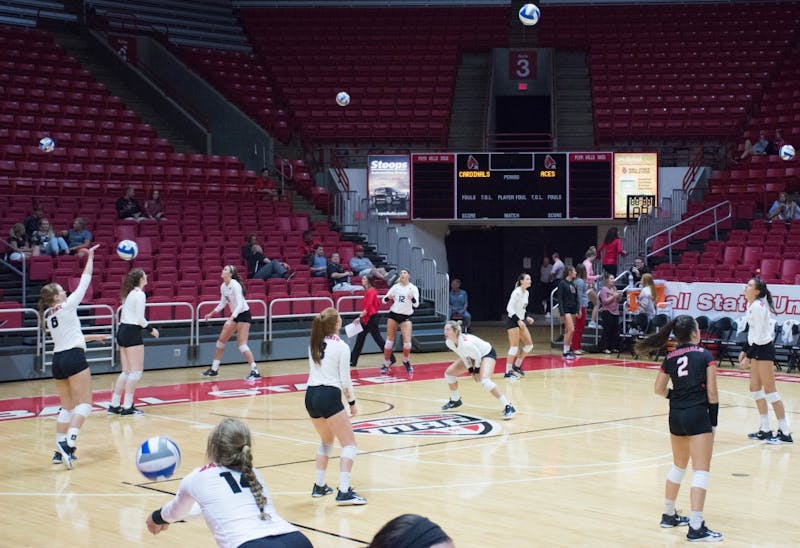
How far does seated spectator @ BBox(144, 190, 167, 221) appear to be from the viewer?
75.6ft

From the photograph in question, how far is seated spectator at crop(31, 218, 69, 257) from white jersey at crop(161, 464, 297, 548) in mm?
15939

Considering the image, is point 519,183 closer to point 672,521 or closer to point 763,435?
point 763,435

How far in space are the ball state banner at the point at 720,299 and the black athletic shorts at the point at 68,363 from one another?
14.0 m

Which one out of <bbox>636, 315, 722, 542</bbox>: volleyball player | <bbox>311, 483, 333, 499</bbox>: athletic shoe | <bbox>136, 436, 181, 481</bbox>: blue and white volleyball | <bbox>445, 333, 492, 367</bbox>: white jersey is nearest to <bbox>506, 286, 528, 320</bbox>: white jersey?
<bbox>445, 333, 492, 367</bbox>: white jersey

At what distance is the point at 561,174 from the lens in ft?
86.8

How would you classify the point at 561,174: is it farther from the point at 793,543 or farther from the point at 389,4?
the point at 793,543

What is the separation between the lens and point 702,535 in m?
8.20

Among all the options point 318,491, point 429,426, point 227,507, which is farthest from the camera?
point 429,426

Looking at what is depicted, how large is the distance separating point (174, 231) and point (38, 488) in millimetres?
13037

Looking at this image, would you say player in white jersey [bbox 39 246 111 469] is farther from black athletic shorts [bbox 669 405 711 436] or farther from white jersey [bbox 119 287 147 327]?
black athletic shorts [bbox 669 405 711 436]

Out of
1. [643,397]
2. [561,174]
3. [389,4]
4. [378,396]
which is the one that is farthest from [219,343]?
[389,4]

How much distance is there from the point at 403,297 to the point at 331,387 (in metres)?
10.1

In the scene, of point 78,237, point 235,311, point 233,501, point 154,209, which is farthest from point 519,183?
point 233,501

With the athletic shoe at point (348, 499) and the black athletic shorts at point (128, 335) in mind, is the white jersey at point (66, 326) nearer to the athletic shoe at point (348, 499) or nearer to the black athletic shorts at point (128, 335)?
the black athletic shorts at point (128, 335)
